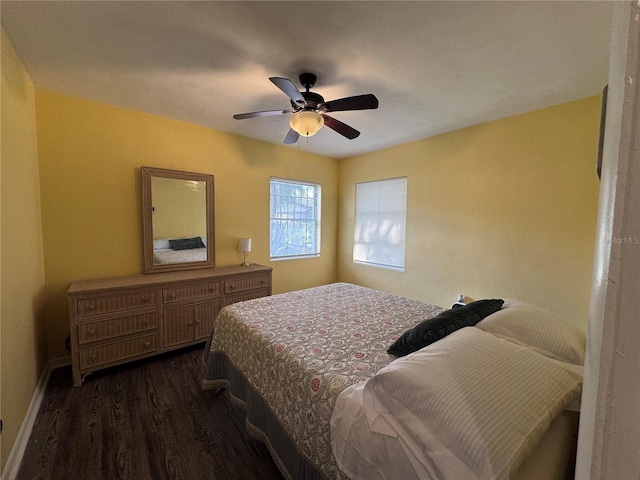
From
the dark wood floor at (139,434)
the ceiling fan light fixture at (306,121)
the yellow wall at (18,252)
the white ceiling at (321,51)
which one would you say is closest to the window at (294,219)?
the white ceiling at (321,51)

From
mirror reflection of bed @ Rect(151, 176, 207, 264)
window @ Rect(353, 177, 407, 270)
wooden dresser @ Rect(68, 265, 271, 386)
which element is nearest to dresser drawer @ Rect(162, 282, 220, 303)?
wooden dresser @ Rect(68, 265, 271, 386)

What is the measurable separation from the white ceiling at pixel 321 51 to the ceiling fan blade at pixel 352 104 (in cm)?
28

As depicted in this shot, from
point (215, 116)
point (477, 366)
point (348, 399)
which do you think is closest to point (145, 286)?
point (215, 116)

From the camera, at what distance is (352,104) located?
5.98 feet

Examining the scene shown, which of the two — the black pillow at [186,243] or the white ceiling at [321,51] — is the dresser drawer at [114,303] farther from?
the white ceiling at [321,51]

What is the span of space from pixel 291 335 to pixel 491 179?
2.65 m

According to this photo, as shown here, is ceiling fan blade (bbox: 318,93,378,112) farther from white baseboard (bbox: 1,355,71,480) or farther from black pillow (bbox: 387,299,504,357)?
white baseboard (bbox: 1,355,71,480)

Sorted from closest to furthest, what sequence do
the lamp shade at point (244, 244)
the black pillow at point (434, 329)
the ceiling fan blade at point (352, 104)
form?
the black pillow at point (434, 329), the ceiling fan blade at point (352, 104), the lamp shade at point (244, 244)

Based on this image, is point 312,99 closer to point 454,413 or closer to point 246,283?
point 454,413

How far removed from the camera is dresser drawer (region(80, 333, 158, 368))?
2.20m

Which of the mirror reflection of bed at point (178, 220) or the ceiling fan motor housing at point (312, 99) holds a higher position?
the ceiling fan motor housing at point (312, 99)

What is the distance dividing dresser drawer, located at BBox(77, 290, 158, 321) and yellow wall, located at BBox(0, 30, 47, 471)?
0.30 m

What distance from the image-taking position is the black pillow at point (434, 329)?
1.34 meters

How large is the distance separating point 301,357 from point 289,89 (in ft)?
5.42
